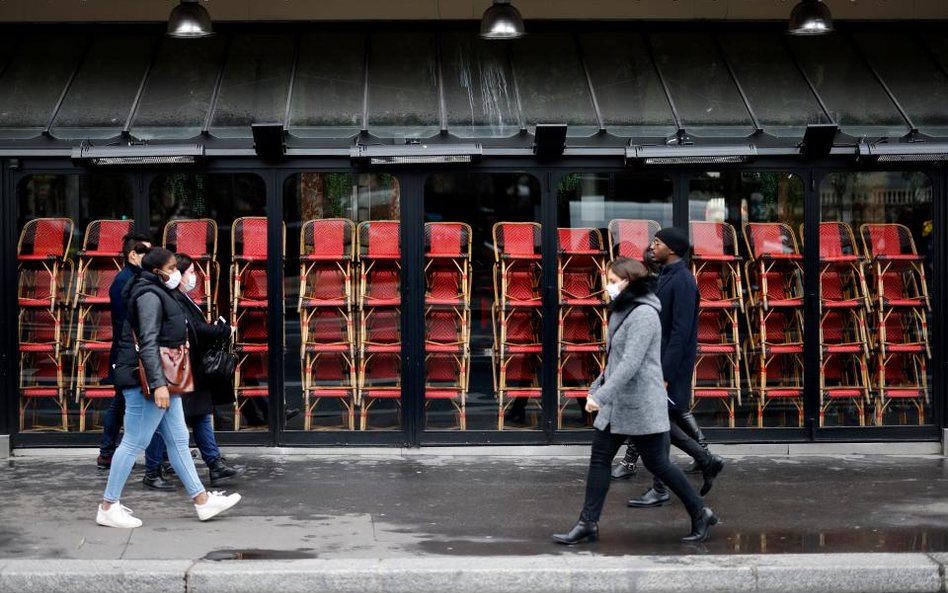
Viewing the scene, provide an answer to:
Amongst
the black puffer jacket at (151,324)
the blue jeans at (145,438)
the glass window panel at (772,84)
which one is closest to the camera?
the black puffer jacket at (151,324)

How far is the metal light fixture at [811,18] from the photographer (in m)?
11.3

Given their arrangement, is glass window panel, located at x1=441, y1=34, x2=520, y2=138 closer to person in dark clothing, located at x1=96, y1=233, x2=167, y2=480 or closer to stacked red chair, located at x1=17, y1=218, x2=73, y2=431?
person in dark clothing, located at x1=96, y1=233, x2=167, y2=480

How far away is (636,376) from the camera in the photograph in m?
8.30

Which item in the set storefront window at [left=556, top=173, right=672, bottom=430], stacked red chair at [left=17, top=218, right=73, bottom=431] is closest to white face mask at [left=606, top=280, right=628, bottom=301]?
storefront window at [left=556, top=173, right=672, bottom=430]

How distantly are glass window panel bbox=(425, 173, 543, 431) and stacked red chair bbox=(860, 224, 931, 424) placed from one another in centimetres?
322

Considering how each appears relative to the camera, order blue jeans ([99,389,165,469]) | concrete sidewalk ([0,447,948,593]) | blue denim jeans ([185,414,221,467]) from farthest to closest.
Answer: blue jeans ([99,389,165,469])
blue denim jeans ([185,414,221,467])
concrete sidewalk ([0,447,948,593])

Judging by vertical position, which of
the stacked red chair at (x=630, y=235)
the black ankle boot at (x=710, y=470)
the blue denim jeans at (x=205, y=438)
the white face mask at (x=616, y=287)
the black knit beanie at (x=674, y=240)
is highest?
the stacked red chair at (x=630, y=235)

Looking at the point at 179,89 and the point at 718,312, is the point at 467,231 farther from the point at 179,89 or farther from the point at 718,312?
the point at 179,89

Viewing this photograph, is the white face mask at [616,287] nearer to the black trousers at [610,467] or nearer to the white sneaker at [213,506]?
the black trousers at [610,467]

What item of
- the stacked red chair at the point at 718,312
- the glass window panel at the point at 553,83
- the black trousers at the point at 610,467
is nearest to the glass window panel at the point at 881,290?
the stacked red chair at the point at 718,312

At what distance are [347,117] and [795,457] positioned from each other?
5.19 m

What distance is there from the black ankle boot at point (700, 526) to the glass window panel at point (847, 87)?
484 centimetres

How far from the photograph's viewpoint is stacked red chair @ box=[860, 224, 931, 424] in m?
12.0

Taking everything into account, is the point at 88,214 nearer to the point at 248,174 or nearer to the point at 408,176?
the point at 248,174
